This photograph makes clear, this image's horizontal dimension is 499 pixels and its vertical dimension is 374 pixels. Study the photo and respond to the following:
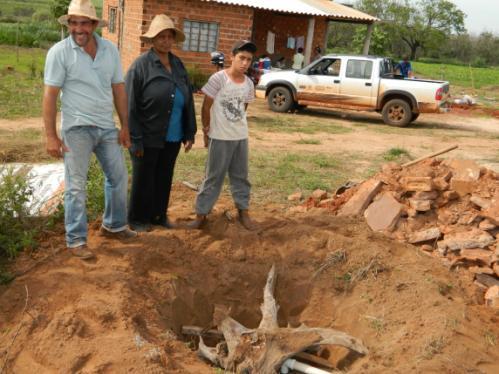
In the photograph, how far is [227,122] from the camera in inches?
198

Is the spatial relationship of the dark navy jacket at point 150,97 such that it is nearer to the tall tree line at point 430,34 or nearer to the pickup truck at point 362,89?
the pickup truck at point 362,89

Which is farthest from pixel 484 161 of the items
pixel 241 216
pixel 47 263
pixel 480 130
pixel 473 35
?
pixel 473 35

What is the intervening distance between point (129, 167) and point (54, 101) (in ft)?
8.10

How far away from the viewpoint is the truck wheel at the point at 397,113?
14469 mm

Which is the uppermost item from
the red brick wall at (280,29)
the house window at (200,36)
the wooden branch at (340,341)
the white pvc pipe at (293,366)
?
the red brick wall at (280,29)

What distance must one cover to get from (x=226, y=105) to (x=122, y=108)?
0.92 meters

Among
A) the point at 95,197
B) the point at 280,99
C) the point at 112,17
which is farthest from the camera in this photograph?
the point at 112,17

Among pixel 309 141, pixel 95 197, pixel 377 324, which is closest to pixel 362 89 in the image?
pixel 309 141

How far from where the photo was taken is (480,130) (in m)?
15.6

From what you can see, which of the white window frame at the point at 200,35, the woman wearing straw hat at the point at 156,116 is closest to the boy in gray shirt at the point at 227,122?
the woman wearing straw hat at the point at 156,116

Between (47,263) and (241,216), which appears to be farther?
(241,216)

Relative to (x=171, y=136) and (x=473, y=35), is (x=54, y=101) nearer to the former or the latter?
(x=171, y=136)

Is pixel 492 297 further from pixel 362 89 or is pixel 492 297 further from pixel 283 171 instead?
pixel 362 89

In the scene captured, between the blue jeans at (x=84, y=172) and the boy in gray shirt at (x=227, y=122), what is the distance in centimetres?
85
